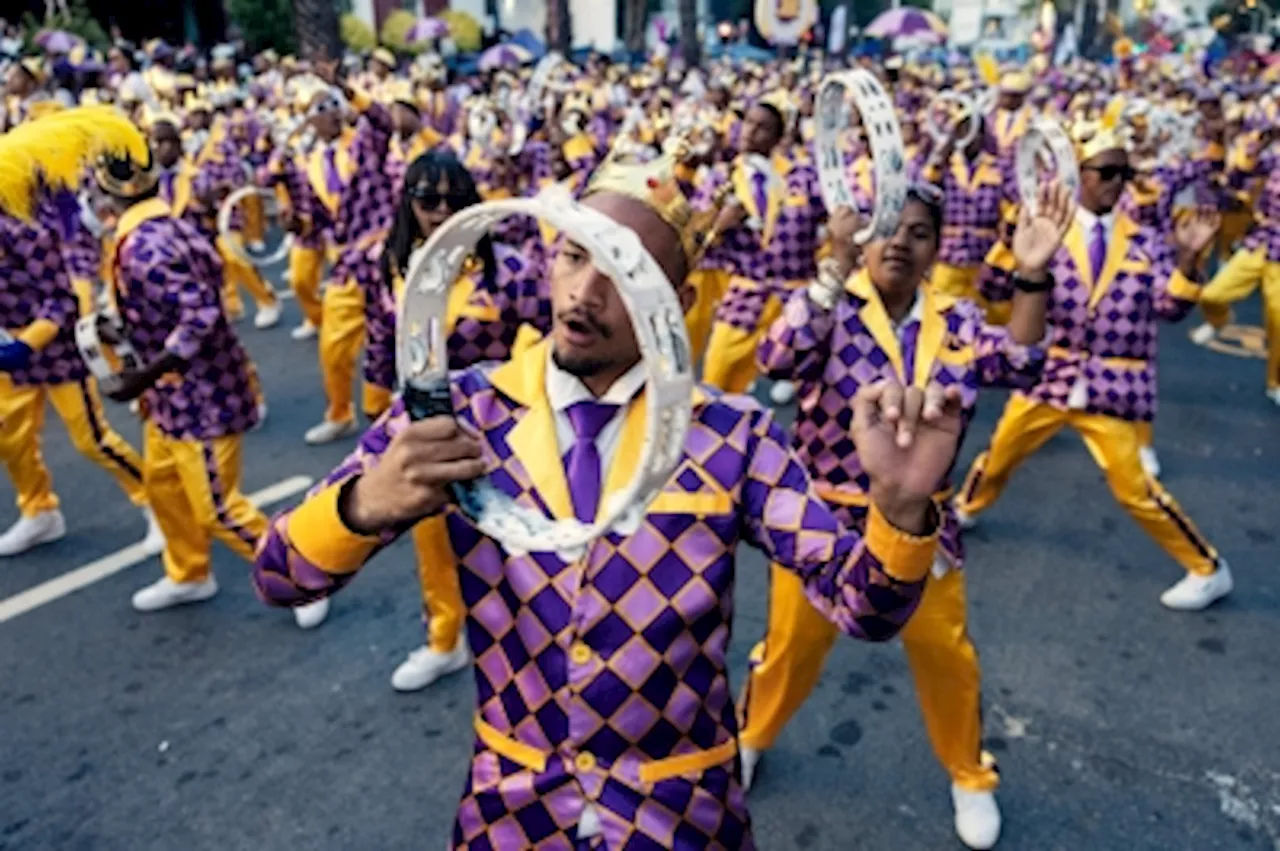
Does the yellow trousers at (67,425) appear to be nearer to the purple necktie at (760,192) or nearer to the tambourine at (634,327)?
the purple necktie at (760,192)

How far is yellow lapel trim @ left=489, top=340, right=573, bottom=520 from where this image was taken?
1.88 meters

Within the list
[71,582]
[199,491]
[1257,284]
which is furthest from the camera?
[1257,284]

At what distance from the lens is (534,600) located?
6.35ft

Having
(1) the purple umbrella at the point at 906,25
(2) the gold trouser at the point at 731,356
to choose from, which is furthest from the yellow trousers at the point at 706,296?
(1) the purple umbrella at the point at 906,25

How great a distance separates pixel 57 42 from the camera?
20.7m

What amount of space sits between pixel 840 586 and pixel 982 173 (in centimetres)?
767

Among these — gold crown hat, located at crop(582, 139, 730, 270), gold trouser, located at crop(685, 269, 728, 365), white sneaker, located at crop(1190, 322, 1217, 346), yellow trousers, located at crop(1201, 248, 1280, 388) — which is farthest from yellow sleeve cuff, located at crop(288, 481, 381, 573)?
white sneaker, located at crop(1190, 322, 1217, 346)

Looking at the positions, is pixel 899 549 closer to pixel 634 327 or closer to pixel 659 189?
pixel 634 327

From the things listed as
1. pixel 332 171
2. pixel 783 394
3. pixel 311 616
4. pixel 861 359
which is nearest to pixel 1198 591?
pixel 861 359

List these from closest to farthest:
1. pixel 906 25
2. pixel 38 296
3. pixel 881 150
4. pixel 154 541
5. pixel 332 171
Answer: pixel 881 150, pixel 38 296, pixel 154 541, pixel 332 171, pixel 906 25

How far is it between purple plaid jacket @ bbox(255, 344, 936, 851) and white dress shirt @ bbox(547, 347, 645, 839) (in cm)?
2

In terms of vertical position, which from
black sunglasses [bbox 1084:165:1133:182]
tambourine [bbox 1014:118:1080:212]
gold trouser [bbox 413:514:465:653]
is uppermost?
tambourine [bbox 1014:118:1080:212]

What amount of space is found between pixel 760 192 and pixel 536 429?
18.1 ft

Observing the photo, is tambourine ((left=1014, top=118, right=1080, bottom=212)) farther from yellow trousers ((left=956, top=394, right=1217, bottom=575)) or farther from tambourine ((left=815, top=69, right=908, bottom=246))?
yellow trousers ((left=956, top=394, right=1217, bottom=575))
